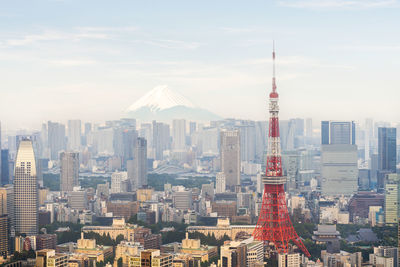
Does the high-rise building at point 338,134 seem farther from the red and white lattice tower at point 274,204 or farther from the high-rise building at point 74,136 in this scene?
the red and white lattice tower at point 274,204

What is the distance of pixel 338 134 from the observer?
29688 millimetres

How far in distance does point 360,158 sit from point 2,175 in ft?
44.9

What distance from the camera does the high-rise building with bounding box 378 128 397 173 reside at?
25.9m

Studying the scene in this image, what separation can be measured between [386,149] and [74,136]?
44.7ft

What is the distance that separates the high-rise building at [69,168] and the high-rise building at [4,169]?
3.76 metres

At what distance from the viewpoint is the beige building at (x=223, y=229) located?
15680 mm

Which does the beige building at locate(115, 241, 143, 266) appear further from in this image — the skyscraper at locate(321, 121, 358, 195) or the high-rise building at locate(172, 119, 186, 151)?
the high-rise building at locate(172, 119, 186, 151)

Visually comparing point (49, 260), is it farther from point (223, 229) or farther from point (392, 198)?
point (392, 198)

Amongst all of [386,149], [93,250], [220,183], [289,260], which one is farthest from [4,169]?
[386,149]

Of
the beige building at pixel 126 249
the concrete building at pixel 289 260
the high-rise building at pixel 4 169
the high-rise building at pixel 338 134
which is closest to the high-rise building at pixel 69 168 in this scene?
the high-rise building at pixel 4 169

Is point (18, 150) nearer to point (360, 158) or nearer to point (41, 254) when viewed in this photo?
point (41, 254)

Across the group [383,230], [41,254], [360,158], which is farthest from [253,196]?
[41,254]

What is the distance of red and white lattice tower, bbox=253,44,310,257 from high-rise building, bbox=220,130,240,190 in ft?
38.5

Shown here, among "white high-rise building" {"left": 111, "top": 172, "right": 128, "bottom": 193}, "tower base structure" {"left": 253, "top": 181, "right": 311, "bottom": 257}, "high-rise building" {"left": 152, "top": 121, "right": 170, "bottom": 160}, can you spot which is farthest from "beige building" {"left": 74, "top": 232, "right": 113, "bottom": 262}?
"high-rise building" {"left": 152, "top": 121, "right": 170, "bottom": 160}
